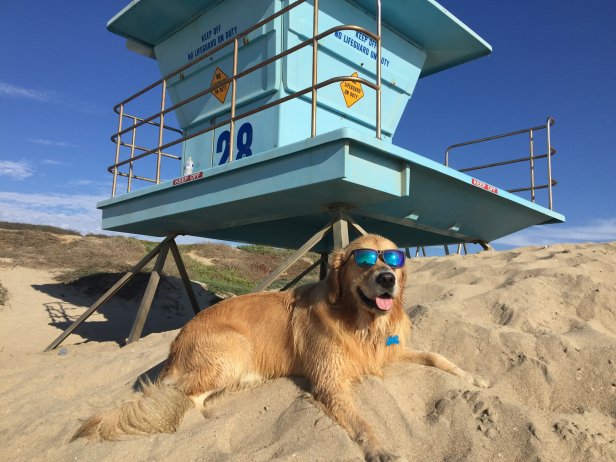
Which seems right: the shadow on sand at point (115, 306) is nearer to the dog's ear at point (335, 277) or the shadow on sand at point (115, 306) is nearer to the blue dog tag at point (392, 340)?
the dog's ear at point (335, 277)

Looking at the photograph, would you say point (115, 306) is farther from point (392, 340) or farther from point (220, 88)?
point (392, 340)

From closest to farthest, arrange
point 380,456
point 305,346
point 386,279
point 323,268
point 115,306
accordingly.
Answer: point 380,456
point 386,279
point 305,346
point 323,268
point 115,306

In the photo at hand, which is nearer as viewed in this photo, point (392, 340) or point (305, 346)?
point (392, 340)

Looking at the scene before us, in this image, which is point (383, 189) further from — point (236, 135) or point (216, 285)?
point (216, 285)

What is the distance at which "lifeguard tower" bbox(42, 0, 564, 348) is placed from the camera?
14.5 feet

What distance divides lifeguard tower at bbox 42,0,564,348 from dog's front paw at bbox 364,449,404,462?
2.23 m

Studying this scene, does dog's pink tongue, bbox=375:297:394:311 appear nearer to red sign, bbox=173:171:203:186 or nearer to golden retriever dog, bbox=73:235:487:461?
golden retriever dog, bbox=73:235:487:461

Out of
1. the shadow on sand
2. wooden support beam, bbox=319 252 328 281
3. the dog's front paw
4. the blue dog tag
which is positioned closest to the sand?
the dog's front paw

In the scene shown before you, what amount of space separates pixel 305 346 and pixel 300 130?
3.17 metres

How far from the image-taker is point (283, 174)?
4.50 m

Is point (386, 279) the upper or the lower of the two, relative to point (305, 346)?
upper

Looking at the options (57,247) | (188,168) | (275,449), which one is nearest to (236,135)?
(188,168)

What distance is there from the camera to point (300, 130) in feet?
18.8

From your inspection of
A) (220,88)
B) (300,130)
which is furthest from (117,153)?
(300,130)
